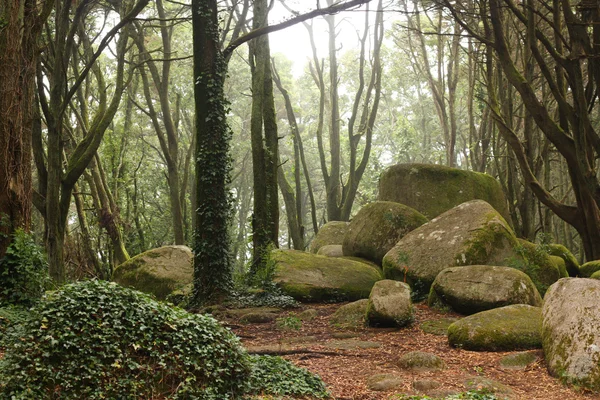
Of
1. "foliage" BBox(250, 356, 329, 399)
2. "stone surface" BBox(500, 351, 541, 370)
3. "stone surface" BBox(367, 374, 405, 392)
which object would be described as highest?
"foliage" BBox(250, 356, 329, 399)

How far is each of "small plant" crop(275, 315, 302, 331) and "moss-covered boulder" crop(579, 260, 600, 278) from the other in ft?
19.5

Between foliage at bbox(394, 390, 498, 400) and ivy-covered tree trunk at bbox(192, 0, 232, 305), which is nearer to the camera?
foliage at bbox(394, 390, 498, 400)

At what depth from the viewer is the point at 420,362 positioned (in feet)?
23.2

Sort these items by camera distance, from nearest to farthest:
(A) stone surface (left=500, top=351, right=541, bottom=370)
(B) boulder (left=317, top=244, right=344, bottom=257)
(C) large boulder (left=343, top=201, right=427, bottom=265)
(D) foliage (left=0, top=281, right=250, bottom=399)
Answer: (D) foliage (left=0, top=281, right=250, bottom=399) < (A) stone surface (left=500, top=351, right=541, bottom=370) < (C) large boulder (left=343, top=201, right=427, bottom=265) < (B) boulder (left=317, top=244, right=344, bottom=257)

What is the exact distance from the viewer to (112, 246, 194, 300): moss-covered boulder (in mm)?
13947

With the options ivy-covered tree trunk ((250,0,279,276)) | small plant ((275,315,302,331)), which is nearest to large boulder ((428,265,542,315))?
small plant ((275,315,302,331))

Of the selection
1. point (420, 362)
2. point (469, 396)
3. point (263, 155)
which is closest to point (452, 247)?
point (420, 362)

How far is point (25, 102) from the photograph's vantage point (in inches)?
380

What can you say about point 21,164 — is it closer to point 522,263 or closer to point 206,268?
point 206,268

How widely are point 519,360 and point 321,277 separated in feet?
19.3

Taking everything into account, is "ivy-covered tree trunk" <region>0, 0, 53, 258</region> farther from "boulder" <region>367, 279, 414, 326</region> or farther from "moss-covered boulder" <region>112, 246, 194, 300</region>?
"boulder" <region>367, 279, 414, 326</region>

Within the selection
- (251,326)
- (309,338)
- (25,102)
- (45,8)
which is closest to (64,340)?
(309,338)

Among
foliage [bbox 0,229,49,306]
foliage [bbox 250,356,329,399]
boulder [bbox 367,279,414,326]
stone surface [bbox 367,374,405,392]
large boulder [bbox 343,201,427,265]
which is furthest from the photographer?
large boulder [bbox 343,201,427,265]

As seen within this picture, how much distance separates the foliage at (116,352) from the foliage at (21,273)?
4103 millimetres
